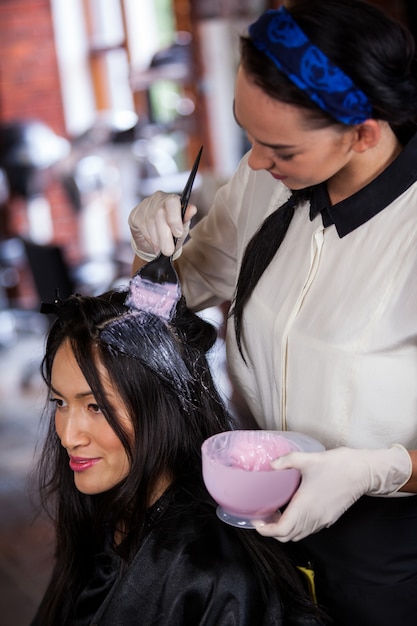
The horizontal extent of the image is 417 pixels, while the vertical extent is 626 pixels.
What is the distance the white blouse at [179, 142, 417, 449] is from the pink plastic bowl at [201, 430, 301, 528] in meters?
0.13

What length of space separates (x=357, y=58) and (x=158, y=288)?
0.51 metres

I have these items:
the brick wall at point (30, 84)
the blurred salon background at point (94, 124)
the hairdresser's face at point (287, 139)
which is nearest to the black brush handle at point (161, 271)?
the hairdresser's face at point (287, 139)

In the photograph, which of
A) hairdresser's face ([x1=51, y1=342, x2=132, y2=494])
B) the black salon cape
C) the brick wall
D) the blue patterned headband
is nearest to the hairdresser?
the blue patterned headband

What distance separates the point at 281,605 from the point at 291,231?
2.06 ft

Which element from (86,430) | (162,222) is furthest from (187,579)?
(162,222)

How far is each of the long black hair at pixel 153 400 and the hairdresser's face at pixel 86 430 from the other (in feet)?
0.04

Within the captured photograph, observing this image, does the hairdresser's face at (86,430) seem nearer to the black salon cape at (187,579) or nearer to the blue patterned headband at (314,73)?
the black salon cape at (187,579)

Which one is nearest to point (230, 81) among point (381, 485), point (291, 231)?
point (291, 231)

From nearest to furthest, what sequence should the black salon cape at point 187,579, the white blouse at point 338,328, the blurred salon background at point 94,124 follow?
the white blouse at point 338,328
the black salon cape at point 187,579
the blurred salon background at point 94,124

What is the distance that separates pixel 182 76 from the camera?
584 centimetres

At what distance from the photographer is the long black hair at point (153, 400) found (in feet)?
4.66

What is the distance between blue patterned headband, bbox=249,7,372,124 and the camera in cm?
111

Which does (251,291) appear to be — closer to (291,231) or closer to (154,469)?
(291,231)

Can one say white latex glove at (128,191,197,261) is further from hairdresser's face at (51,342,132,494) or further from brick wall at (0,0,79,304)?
brick wall at (0,0,79,304)
